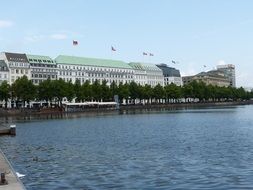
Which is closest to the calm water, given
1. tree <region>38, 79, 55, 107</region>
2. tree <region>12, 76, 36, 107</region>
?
tree <region>12, 76, 36, 107</region>

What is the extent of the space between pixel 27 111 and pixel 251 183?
151 metres

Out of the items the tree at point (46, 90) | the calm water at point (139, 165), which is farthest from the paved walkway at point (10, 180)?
the tree at point (46, 90)

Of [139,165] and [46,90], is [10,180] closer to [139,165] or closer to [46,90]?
[139,165]

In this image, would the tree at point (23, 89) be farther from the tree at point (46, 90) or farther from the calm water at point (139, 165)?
the calm water at point (139, 165)

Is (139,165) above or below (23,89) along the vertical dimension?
below

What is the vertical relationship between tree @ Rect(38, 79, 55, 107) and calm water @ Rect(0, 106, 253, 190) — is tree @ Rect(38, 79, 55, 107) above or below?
above

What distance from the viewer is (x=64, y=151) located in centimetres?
4962

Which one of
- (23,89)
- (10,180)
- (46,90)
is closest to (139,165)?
(10,180)

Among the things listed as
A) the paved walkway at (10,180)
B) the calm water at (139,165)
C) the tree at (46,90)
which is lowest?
the calm water at (139,165)

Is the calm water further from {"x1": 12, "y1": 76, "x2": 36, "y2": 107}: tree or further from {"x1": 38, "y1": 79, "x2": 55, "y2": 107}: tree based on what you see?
{"x1": 38, "y1": 79, "x2": 55, "y2": 107}: tree

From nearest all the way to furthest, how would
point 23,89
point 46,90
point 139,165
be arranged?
point 139,165, point 23,89, point 46,90

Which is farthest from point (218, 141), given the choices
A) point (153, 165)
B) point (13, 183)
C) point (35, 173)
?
point (13, 183)

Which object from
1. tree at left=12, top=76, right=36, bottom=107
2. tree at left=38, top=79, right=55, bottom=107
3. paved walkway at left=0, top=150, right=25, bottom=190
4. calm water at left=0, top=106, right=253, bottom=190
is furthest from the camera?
tree at left=38, top=79, right=55, bottom=107

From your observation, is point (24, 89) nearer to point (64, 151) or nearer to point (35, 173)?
point (64, 151)
